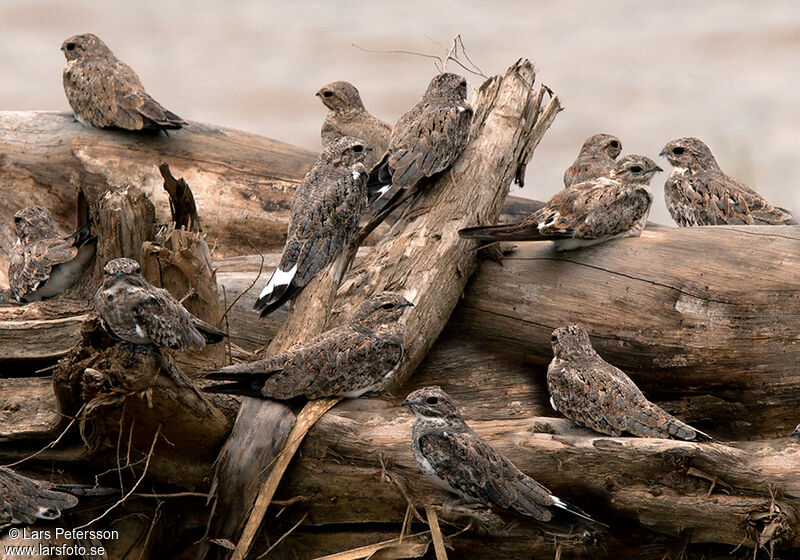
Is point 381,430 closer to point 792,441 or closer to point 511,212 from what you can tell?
point 792,441

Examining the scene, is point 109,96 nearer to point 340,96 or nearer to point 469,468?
point 340,96

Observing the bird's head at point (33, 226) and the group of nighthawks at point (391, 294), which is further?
the bird's head at point (33, 226)

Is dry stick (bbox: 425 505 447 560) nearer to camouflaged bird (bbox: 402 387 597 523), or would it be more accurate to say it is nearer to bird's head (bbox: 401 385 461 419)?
camouflaged bird (bbox: 402 387 597 523)

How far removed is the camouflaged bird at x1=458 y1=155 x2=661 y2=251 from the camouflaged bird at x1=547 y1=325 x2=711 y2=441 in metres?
0.76

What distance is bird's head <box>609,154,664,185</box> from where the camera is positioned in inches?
234

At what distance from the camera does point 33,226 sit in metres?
6.91

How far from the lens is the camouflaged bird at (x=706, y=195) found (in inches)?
254

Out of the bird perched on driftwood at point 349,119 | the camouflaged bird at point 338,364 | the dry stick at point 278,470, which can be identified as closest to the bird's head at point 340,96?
the bird perched on driftwood at point 349,119

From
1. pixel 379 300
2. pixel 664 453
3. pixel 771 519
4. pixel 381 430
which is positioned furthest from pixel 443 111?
pixel 771 519

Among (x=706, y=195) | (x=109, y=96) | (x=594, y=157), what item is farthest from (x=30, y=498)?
(x=594, y=157)

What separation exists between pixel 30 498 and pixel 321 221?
245 cm

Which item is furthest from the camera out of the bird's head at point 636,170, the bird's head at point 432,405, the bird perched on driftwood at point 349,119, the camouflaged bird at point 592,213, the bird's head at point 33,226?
the bird perched on driftwood at point 349,119

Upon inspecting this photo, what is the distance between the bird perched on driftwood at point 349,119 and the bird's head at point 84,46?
2025 millimetres

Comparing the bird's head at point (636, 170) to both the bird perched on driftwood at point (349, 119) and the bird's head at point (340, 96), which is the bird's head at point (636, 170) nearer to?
the bird perched on driftwood at point (349, 119)
